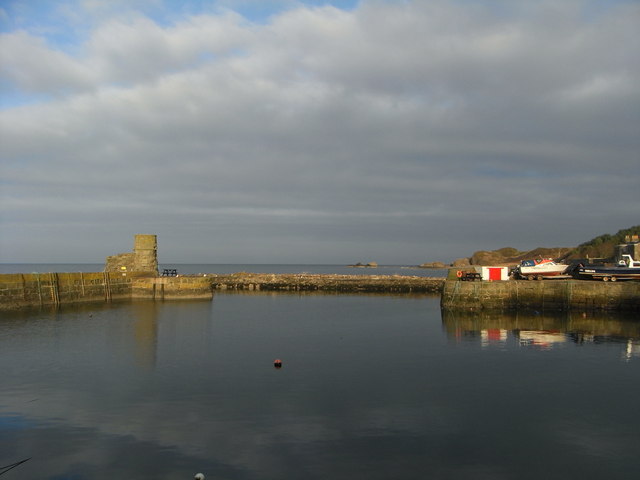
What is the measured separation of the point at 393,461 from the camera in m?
11.2

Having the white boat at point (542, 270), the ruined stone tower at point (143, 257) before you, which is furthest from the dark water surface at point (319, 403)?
the ruined stone tower at point (143, 257)

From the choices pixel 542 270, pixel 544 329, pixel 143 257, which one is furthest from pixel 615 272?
pixel 143 257

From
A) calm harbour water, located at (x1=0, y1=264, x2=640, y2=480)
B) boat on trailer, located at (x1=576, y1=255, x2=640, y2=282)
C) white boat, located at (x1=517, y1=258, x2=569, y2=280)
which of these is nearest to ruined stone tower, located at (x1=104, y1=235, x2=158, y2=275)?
calm harbour water, located at (x1=0, y1=264, x2=640, y2=480)

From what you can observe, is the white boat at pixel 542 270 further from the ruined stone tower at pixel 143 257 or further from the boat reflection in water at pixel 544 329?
the ruined stone tower at pixel 143 257

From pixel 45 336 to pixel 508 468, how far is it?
81.4 ft

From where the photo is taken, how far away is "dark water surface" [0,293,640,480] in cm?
1112

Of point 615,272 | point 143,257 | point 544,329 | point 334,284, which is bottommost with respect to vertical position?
point 544,329

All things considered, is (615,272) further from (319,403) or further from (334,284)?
(334,284)

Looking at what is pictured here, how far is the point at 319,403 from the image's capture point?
15406 mm

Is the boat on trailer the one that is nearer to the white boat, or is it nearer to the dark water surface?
the white boat

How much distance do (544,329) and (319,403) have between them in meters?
20.6

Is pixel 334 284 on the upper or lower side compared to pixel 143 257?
lower

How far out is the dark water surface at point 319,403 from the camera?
11.1 meters

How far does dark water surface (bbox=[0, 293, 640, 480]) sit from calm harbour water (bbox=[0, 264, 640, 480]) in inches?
2.4
